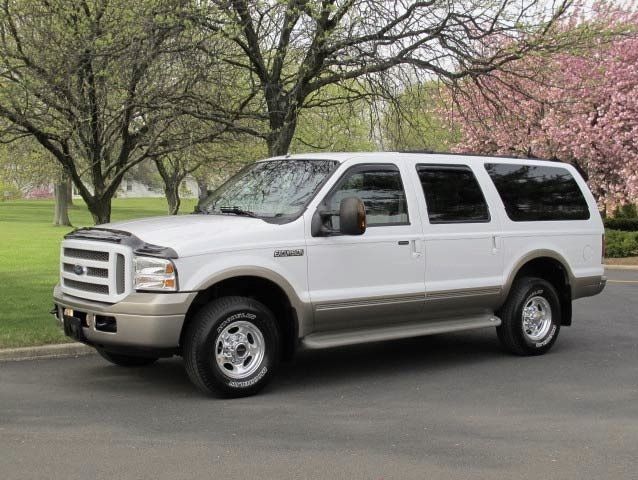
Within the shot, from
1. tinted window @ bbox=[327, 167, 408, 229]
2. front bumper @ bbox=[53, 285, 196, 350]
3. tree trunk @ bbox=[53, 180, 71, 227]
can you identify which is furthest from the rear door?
tree trunk @ bbox=[53, 180, 71, 227]

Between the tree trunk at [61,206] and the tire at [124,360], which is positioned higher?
the tree trunk at [61,206]

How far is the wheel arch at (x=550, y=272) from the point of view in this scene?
338 inches

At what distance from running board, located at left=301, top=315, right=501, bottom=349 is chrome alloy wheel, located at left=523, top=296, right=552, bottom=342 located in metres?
0.49

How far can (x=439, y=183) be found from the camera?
8156 mm

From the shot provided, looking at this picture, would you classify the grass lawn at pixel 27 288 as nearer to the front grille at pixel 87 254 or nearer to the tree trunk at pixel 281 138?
the front grille at pixel 87 254

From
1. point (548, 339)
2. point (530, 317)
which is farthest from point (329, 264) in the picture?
point (548, 339)

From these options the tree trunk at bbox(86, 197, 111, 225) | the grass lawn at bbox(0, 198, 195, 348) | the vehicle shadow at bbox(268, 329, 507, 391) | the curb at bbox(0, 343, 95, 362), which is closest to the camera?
the vehicle shadow at bbox(268, 329, 507, 391)

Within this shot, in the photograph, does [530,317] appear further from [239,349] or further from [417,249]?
[239,349]

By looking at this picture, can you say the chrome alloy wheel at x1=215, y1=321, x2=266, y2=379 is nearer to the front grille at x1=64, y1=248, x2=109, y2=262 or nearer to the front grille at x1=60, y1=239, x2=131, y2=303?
the front grille at x1=60, y1=239, x2=131, y2=303

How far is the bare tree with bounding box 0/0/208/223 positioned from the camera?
10.8m

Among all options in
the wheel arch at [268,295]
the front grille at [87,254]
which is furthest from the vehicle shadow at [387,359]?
the front grille at [87,254]

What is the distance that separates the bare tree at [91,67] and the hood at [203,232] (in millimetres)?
4109

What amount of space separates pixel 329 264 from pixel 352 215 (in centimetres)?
55

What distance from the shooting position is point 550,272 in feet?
30.5
